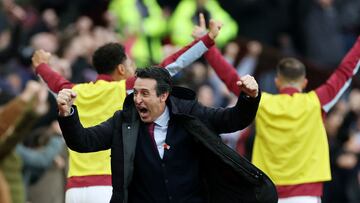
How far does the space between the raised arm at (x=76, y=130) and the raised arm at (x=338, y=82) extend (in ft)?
9.15

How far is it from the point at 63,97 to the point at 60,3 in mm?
12489

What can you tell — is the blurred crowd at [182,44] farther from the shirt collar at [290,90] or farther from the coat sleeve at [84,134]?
the coat sleeve at [84,134]

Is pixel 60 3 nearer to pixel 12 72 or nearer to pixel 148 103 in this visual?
pixel 12 72

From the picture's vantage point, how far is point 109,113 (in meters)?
11.1

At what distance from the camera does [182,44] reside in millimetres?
20328

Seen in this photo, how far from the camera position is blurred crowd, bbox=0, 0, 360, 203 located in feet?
49.2

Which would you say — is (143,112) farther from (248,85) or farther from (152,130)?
(248,85)

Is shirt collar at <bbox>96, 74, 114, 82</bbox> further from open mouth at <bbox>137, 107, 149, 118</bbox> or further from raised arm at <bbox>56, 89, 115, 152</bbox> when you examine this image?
open mouth at <bbox>137, 107, 149, 118</bbox>

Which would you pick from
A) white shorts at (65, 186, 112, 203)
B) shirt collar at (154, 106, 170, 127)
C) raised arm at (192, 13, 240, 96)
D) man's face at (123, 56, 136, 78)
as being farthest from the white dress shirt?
raised arm at (192, 13, 240, 96)

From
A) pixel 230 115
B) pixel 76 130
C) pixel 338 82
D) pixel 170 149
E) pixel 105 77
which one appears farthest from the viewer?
pixel 338 82

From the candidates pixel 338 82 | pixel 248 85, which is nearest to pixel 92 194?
pixel 248 85

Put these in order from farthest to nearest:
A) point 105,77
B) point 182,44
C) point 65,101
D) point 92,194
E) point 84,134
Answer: point 182,44 < point 105,77 < point 92,194 < point 84,134 < point 65,101

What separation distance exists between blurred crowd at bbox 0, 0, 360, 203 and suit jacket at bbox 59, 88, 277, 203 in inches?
146

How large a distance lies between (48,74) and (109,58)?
2.02 feet
